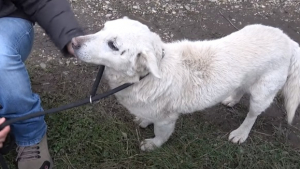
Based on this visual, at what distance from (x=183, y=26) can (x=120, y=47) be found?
1989 millimetres

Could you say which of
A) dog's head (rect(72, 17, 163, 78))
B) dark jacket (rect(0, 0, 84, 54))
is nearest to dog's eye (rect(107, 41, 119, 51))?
dog's head (rect(72, 17, 163, 78))

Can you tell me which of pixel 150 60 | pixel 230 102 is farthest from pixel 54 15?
pixel 230 102

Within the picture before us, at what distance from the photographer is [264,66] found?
2506 mm

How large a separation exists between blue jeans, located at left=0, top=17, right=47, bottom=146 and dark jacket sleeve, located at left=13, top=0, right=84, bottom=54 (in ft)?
0.56

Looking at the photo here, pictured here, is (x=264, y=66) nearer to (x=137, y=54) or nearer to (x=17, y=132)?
(x=137, y=54)

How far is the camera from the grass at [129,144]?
2.87m

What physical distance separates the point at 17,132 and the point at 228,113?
6.42 ft

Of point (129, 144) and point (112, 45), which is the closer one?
point (112, 45)

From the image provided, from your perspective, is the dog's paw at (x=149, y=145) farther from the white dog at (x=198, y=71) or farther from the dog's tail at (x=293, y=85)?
the dog's tail at (x=293, y=85)

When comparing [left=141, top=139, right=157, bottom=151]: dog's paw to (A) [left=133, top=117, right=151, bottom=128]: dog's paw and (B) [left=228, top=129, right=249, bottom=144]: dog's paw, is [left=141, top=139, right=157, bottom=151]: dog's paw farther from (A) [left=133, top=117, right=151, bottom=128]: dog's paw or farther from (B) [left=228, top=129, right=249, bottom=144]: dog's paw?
(B) [left=228, top=129, right=249, bottom=144]: dog's paw

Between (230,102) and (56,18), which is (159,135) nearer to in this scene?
(230,102)

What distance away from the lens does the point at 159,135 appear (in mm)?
2846

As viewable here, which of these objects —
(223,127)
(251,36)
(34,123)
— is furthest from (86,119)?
(251,36)

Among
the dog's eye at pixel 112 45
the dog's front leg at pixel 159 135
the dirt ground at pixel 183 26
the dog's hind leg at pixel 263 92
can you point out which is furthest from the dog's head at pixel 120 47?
the dirt ground at pixel 183 26
